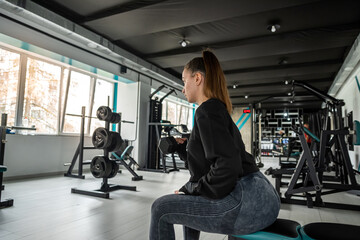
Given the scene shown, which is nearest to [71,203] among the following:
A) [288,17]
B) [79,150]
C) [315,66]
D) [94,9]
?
[79,150]

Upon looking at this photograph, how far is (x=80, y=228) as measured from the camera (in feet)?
6.93

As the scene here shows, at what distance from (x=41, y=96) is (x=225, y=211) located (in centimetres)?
553

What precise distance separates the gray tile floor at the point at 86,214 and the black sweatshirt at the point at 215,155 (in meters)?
1.30

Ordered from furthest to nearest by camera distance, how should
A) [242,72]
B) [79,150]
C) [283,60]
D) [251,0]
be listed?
[242,72], [283,60], [79,150], [251,0]

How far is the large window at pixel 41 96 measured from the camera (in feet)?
16.2

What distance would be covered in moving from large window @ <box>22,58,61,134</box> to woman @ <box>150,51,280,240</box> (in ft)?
16.4

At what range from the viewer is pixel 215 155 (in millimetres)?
830

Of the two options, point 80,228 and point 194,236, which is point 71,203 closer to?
point 80,228

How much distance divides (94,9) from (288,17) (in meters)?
3.34

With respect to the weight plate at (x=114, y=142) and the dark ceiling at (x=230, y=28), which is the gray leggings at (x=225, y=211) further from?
the dark ceiling at (x=230, y=28)

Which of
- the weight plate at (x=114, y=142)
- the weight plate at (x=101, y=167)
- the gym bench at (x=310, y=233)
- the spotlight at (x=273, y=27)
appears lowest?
the weight plate at (x=101, y=167)

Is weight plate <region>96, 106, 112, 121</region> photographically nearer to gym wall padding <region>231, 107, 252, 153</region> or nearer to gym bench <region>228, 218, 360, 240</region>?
gym bench <region>228, 218, 360, 240</region>

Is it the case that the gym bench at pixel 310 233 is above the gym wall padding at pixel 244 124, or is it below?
below

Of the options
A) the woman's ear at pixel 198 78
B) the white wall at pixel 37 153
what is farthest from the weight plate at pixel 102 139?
the woman's ear at pixel 198 78
